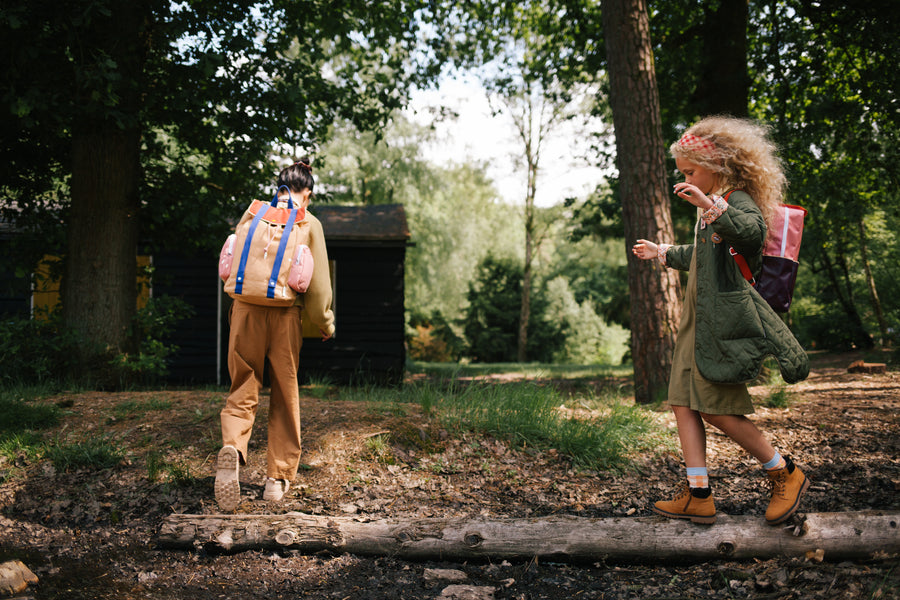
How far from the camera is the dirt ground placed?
8.89 feet

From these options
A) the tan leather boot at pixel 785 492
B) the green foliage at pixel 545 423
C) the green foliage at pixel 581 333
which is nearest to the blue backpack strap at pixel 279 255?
the green foliage at pixel 545 423

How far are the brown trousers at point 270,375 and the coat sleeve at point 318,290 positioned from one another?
14cm

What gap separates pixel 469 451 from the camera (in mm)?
4664

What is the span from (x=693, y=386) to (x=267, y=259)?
239 cm

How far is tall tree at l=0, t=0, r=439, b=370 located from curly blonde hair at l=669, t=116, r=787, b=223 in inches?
217

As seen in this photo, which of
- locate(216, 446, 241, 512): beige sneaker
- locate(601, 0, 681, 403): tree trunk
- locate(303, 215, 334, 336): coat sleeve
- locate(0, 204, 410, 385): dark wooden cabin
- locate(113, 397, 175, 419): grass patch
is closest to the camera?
locate(216, 446, 241, 512): beige sneaker

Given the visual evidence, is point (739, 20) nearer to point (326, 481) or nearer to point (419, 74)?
point (419, 74)

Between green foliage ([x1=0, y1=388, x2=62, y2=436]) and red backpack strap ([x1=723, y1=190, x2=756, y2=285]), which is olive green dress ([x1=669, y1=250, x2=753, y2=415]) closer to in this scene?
red backpack strap ([x1=723, y1=190, x2=756, y2=285])

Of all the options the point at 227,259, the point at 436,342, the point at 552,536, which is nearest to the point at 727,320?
the point at 552,536

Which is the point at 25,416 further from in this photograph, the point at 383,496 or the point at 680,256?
the point at 680,256

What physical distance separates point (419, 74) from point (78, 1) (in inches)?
213

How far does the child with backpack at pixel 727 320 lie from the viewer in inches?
107

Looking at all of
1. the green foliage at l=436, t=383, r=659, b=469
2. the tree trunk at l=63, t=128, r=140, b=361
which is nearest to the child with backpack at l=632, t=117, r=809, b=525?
the green foliage at l=436, t=383, r=659, b=469

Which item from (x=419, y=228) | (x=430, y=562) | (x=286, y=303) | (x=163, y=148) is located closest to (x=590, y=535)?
(x=430, y=562)
